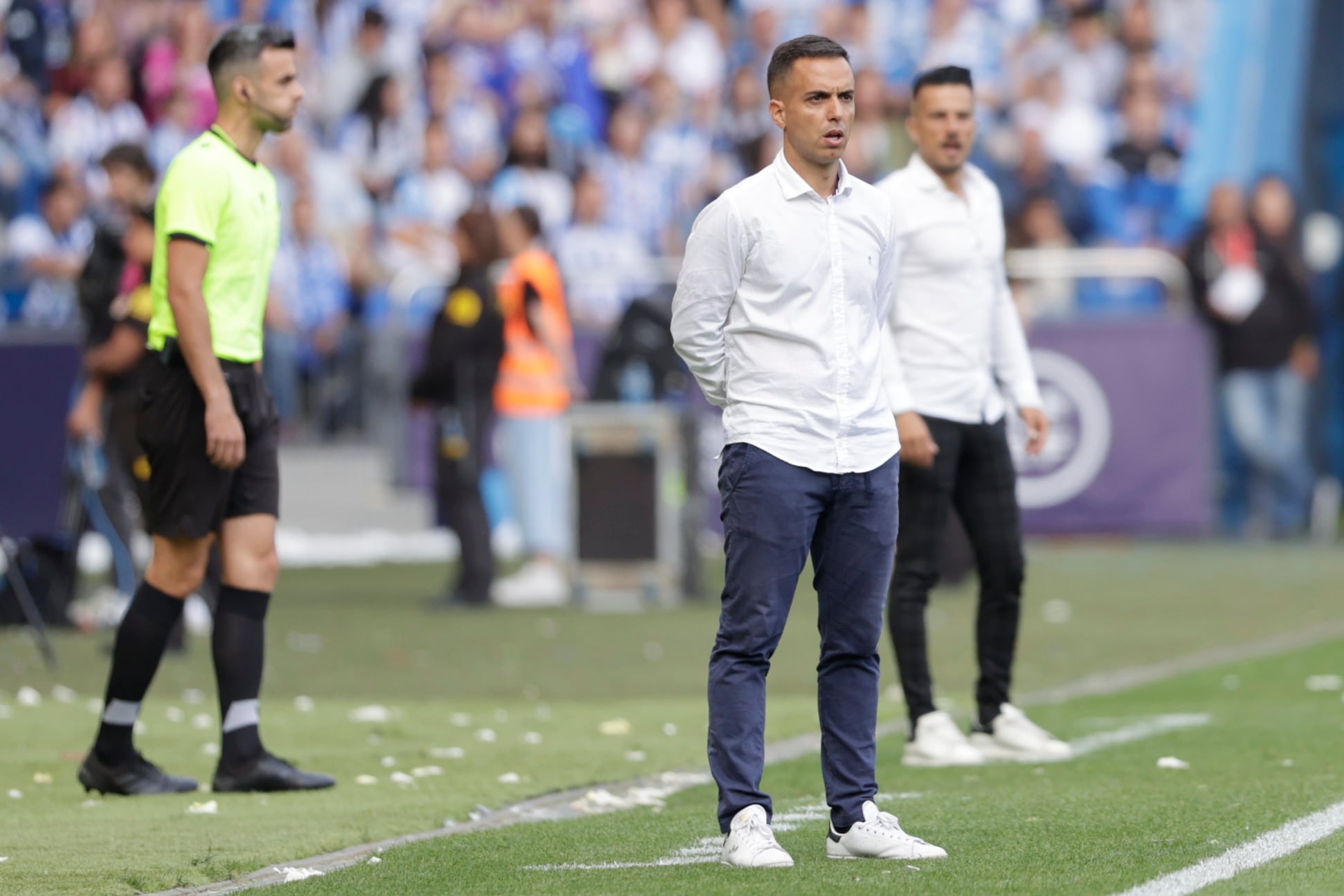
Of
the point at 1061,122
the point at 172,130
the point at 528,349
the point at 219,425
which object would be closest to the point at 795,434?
the point at 219,425

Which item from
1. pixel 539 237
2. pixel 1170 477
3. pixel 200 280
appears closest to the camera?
pixel 200 280

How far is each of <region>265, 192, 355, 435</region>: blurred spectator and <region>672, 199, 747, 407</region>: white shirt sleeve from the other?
13.2 m

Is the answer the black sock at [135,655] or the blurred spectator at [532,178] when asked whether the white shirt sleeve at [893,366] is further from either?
the blurred spectator at [532,178]

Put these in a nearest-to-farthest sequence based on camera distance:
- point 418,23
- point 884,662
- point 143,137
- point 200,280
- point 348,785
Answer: point 200,280, point 348,785, point 884,662, point 143,137, point 418,23

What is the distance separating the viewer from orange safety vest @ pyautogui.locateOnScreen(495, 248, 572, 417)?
47.9 ft

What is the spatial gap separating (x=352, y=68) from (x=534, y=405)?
704 centimetres

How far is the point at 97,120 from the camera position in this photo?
19.6m

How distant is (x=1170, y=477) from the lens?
1812 centimetres

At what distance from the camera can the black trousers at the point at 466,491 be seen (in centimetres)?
1432

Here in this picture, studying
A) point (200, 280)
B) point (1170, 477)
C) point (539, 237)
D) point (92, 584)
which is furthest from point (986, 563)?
point (1170, 477)

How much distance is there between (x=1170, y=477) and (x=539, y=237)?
19.8 feet

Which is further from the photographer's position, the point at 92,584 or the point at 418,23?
the point at 418,23

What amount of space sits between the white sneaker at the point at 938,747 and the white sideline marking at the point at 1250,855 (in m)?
1.59

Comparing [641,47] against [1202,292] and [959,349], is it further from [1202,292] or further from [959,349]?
A: [959,349]
